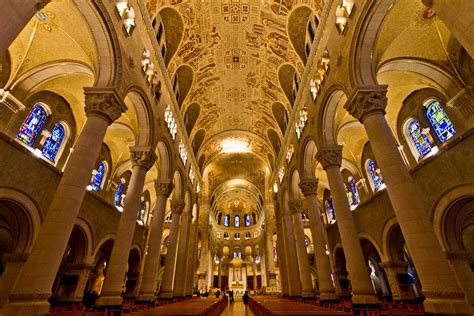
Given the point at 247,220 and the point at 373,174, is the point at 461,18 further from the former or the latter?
the point at 247,220

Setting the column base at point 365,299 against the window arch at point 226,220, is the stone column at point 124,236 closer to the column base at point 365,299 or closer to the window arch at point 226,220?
the column base at point 365,299

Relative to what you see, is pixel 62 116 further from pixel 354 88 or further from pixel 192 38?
pixel 354 88

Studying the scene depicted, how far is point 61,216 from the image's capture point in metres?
5.69

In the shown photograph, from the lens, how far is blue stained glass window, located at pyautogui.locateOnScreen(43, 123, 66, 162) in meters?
11.9

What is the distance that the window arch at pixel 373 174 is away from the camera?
15250 mm

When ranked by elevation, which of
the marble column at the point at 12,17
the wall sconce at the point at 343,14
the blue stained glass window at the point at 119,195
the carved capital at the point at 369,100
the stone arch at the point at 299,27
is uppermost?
the stone arch at the point at 299,27

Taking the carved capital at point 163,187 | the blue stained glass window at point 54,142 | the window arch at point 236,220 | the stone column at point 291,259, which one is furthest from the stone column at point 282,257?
the window arch at point 236,220

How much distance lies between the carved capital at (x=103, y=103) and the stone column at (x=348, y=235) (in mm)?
8070

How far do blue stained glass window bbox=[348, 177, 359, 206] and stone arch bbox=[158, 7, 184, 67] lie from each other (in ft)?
49.8

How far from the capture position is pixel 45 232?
18.0ft

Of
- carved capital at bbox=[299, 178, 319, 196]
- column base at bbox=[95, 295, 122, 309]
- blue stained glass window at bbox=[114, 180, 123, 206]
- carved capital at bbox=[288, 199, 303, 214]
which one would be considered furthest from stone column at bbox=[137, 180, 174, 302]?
carved capital at bbox=[288, 199, 303, 214]

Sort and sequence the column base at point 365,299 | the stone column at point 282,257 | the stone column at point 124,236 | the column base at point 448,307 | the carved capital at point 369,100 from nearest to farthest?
the column base at point 448,307 → the carved capital at point 369,100 → the column base at point 365,299 → the stone column at point 124,236 → the stone column at point 282,257

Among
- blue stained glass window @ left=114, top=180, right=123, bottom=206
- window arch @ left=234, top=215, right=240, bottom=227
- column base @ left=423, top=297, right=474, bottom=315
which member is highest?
window arch @ left=234, top=215, right=240, bottom=227

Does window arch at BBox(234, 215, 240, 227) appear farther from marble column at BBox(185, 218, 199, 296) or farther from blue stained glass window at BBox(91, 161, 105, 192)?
blue stained glass window at BBox(91, 161, 105, 192)
